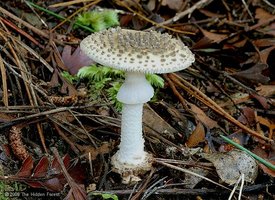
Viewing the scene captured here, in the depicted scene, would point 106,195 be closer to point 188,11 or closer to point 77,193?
point 77,193

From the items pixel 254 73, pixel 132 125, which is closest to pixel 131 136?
pixel 132 125

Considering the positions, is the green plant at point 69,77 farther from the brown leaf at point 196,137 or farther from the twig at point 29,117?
the brown leaf at point 196,137

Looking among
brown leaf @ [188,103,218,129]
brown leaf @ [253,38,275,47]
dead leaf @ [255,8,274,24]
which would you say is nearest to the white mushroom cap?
brown leaf @ [188,103,218,129]

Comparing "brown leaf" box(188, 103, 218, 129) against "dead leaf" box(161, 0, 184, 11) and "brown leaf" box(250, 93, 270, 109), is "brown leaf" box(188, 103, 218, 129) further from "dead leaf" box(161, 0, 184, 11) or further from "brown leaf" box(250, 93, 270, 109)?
"dead leaf" box(161, 0, 184, 11)

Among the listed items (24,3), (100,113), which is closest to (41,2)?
(24,3)

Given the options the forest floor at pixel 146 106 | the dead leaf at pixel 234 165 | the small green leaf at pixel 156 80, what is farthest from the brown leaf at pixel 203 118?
the dead leaf at pixel 234 165
